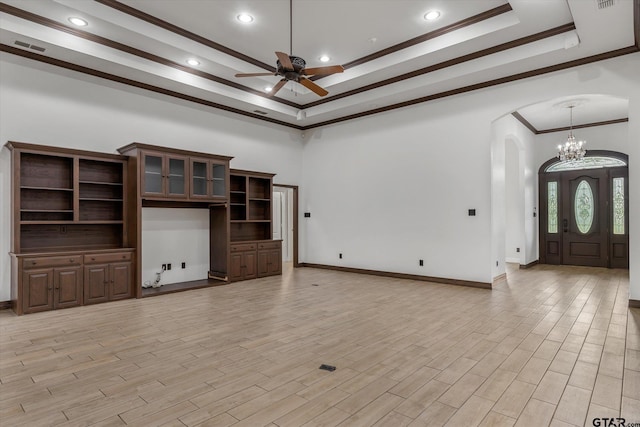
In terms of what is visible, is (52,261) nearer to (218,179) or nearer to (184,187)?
(184,187)

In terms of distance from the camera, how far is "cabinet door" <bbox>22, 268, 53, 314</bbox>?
4.64 m

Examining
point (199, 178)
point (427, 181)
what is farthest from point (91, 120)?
point (427, 181)

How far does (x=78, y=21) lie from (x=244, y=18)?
209 centimetres

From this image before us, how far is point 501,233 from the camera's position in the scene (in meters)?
7.12

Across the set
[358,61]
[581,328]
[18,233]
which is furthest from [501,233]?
[18,233]

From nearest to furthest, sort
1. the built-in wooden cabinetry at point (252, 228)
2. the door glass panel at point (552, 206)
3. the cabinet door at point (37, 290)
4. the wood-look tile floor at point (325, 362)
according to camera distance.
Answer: the wood-look tile floor at point (325, 362) → the cabinet door at point (37, 290) → the built-in wooden cabinetry at point (252, 228) → the door glass panel at point (552, 206)

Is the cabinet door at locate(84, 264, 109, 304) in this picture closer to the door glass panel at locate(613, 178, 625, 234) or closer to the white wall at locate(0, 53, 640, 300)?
the white wall at locate(0, 53, 640, 300)

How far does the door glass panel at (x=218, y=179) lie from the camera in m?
6.55

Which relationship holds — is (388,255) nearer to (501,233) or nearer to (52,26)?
(501,233)

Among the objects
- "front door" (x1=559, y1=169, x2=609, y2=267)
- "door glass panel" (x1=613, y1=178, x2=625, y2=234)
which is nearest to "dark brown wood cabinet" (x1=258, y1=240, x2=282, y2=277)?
"front door" (x1=559, y1=169, x2=609, y2=267)

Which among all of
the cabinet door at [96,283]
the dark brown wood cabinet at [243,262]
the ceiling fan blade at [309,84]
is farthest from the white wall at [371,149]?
the ceiling fan blade at [309,84]

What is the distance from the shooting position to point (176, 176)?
6047 millimetres

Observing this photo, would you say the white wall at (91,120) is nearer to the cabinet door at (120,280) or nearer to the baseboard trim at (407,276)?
Answer: the cabinet door at (120,280)

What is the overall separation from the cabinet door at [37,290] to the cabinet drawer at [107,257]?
46 centimetres
